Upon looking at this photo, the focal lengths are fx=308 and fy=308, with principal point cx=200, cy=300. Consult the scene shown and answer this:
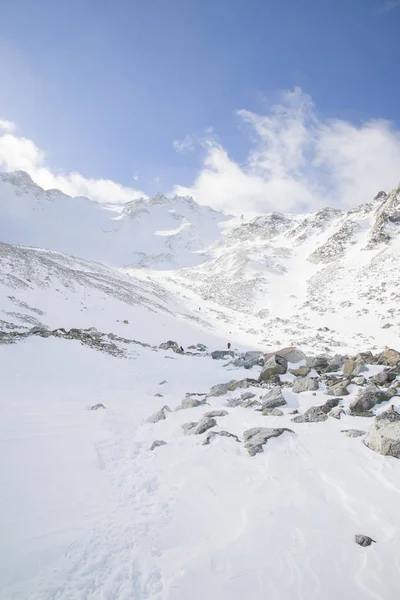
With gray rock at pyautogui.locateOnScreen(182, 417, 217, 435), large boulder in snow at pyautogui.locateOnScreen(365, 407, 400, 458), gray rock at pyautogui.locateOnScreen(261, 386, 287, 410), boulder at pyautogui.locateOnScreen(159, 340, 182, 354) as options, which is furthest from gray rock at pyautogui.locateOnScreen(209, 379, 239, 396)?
boulder at pyautogui.locateOnScreen(159, 340, 182, 354)

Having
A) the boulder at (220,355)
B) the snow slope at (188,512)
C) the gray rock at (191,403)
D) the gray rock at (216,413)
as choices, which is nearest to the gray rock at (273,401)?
the snow slope at (188,512)

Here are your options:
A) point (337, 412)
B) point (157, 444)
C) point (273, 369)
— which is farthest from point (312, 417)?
point (273, 369)

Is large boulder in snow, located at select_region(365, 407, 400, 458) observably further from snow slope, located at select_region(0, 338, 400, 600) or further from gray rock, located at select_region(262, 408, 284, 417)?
gray rock, located at select_region(262, 408, 284, 417)

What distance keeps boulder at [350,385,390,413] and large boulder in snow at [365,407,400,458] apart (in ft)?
4.76

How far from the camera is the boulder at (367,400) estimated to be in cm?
970

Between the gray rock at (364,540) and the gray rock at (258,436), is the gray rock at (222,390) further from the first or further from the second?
the gray rock at (364,540)

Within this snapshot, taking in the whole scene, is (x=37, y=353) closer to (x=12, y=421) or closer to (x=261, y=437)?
(x=12, y=421)

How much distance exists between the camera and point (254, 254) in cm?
9275

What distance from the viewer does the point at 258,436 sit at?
27.9ft

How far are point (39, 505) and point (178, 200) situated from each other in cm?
19604

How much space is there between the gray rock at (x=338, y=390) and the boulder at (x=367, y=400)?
1.20 metres

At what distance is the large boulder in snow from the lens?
7.08m

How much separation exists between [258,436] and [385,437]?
3.07 meters

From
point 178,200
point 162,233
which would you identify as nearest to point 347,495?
point 162,233
